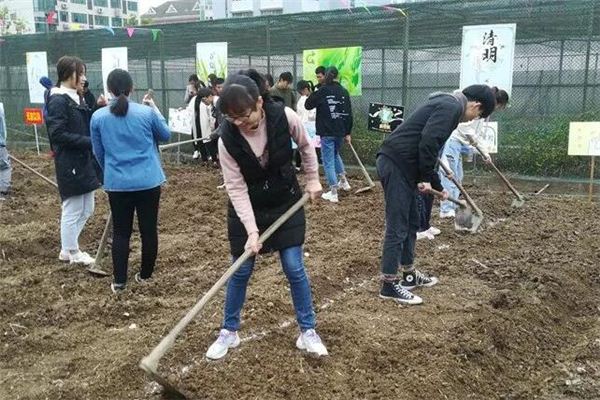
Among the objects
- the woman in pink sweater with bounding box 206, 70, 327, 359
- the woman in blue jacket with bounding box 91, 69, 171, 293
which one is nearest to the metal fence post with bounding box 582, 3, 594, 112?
the woman in blue jacket with bounding box 91, 69, 171, 293

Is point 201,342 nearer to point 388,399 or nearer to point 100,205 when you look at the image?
point 388,399

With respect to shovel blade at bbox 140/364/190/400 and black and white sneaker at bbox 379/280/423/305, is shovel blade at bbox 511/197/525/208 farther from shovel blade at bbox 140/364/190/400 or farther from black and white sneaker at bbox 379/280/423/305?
shovel blade at bbox 140/364/190/400

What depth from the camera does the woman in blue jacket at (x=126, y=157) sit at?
14.4 feet

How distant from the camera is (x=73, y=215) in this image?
205 inches

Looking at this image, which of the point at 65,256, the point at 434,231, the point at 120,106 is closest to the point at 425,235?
the point at 434,231

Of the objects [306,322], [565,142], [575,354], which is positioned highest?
[565,142]

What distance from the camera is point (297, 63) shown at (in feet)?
34.6

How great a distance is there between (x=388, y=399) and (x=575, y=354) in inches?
55.8

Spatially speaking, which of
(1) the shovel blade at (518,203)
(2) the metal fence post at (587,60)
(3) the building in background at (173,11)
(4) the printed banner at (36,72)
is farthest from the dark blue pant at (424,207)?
(3) the building in background at (173,11)

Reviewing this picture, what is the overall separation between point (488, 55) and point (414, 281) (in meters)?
4.88

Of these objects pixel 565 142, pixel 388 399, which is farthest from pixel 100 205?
pixel 565 142

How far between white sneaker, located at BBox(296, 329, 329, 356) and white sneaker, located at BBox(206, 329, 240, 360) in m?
0.42

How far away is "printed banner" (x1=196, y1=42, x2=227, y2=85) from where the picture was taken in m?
11.0

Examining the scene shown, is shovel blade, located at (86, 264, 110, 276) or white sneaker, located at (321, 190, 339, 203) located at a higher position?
white sneaker, located at (321, 190, 339, 203)
